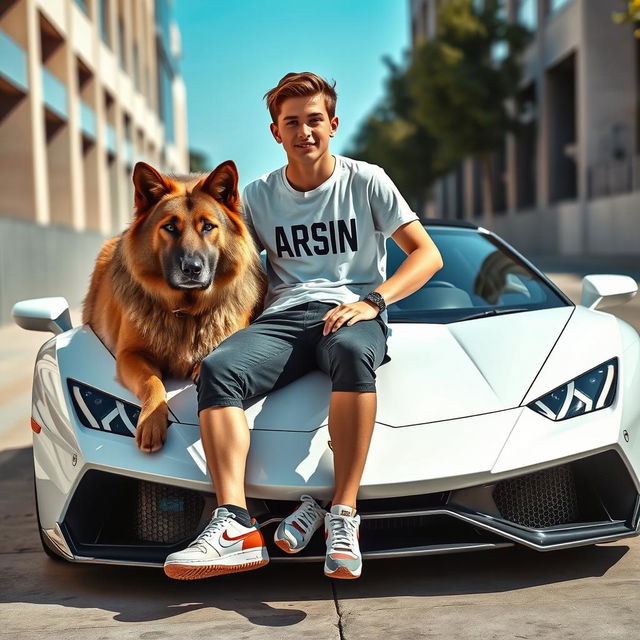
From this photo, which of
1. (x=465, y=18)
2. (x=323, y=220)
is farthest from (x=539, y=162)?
(x=323, y=220)

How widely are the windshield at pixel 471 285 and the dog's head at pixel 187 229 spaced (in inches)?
31.5

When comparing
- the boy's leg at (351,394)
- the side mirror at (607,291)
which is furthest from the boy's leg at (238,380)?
the side mirror at (607,291)

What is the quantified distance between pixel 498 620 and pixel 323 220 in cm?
156

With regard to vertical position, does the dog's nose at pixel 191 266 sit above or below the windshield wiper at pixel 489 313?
above

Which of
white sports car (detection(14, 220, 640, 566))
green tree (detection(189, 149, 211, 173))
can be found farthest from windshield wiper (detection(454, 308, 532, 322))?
green tree (detection(189, 149, 211, 173))

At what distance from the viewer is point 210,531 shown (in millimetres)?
2988

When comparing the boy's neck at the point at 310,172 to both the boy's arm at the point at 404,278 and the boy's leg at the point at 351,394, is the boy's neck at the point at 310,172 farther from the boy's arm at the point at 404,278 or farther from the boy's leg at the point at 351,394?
the boy's leg at the point at 351,394

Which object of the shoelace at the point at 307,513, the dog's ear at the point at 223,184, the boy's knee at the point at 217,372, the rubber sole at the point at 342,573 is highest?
the dog's ear at the point at 223,184

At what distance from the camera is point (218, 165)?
11.9 feet

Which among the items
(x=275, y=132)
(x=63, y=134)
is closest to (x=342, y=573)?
(x=275, y=132)

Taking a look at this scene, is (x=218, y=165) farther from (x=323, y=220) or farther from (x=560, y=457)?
(x=560, y=457)

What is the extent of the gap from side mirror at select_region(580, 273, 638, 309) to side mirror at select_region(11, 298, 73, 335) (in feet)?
7.26

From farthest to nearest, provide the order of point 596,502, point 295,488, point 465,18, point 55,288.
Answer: point 465,18 → point 55,288 → point 596,502 → point 295,488

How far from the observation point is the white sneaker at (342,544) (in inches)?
116
